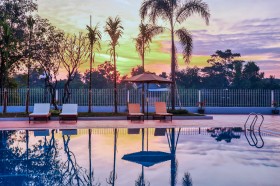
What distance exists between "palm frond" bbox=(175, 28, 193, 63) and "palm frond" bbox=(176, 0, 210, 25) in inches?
26.6

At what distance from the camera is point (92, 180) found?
22.2 ft

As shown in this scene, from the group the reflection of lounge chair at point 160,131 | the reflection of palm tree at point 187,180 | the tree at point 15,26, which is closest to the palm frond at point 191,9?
the reflection of lounge chair at point 160,131

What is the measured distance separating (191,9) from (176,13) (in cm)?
89

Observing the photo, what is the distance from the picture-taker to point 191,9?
21.6 meters

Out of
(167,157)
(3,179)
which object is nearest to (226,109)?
(167,157)

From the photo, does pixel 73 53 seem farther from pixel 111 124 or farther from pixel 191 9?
pixel 111 124

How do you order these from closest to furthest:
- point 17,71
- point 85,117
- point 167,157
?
point 167,157 → point 85,117 → point 17,71

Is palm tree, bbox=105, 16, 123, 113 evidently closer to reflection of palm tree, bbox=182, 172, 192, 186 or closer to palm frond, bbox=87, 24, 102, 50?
palm frond, bbox=87, 24, 102, 50

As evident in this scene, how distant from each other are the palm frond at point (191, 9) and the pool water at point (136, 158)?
940cm

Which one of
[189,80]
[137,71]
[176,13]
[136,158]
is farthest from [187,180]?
[137,71]

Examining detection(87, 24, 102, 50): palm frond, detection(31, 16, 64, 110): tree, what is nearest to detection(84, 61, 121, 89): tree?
detection(31, 16, 64, 110): tree

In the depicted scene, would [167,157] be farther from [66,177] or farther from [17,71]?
[17,71]

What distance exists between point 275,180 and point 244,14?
55.4ft

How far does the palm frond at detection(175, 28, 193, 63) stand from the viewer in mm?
21609
